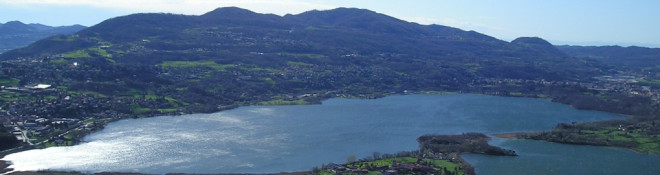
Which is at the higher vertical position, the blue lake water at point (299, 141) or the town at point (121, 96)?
the town at point (121, 96)

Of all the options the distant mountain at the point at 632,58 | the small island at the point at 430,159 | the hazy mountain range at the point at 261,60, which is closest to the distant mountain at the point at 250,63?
the hazy mountain range at the point at 261,60

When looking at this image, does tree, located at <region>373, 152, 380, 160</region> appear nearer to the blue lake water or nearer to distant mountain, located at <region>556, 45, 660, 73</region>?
the blue lake water

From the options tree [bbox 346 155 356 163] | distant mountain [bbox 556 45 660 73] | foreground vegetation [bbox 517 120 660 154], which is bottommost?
tree [bbox 346 155 356 163]

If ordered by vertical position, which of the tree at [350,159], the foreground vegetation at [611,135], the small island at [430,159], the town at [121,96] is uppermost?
the town at [121,96]

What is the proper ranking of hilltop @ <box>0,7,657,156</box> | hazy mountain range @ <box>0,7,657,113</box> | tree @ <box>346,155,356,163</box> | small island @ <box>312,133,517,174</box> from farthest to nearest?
1. hazy mountain range @ <box>0,7,657,113</box>
2. hilltop @ <box>0,7,657,156</box>
3. tree @ <box>346,155,356,163</box>
4. small island @ <box>312,133,517,174</box>

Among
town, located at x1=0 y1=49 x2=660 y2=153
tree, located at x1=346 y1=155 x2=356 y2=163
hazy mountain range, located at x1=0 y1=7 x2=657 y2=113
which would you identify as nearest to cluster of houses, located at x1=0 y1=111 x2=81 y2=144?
town, located at x1=0 y1=49 x2=660 y2=153

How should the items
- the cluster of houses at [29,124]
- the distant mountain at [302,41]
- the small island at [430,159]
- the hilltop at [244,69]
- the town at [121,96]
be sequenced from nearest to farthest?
the small island at [430,159]
the cluster of houses at [29,124]
the town at [121,96]
the hilltop at [244,69]
the distant mountain at [302,41]

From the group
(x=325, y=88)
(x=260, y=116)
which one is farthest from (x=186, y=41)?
(x=260, y=116)

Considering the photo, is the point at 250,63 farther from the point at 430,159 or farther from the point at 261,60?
the point at 430,159

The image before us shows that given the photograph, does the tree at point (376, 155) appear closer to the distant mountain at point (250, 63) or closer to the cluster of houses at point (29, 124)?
the cluster of houses at point (29, 124)
